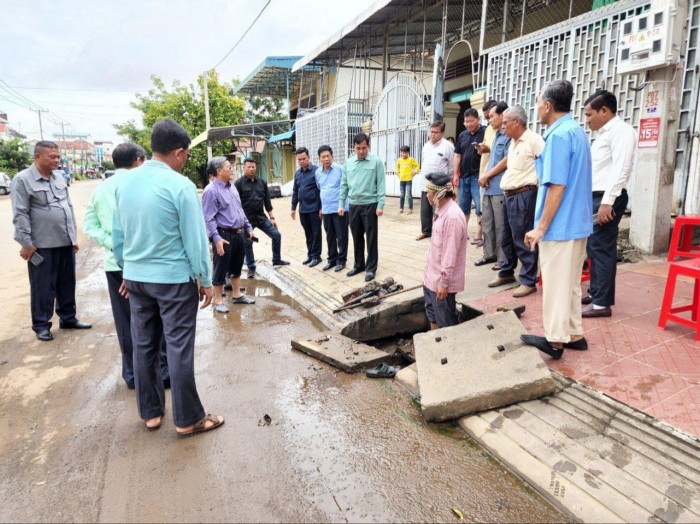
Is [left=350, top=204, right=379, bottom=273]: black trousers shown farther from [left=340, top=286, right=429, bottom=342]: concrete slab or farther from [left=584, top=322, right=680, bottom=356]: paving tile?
[left=584, top=322, right=680, bottom=356]: paving tile

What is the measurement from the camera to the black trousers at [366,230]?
6.05 meters

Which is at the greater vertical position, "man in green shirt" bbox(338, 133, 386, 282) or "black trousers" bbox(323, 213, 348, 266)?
"man in green shirt" bbox(338, 133, 386, 282)

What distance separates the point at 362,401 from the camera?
133 inches

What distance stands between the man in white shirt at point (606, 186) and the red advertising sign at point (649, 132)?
5.93 ft

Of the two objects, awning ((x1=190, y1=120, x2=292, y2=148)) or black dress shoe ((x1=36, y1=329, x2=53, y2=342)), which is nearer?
black dress shoe ((x1=36, y1=329, x2=53, y2=342))

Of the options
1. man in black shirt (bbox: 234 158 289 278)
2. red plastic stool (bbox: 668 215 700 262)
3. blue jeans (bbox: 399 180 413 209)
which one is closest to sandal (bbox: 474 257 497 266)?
red plastic stool (bbox: 668 215 700 262)

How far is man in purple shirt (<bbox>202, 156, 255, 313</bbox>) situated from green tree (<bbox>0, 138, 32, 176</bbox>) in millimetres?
40068

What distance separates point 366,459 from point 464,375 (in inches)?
36.0

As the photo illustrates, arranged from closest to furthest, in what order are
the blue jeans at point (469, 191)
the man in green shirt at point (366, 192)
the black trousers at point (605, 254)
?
the black trousers at point (605, 254) → the man in green shirt at point (366, 192) → the blue jeans at point (469, 191)

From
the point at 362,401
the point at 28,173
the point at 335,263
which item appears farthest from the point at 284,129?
the point at 362,401

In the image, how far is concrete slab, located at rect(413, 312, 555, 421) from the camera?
9.50ft

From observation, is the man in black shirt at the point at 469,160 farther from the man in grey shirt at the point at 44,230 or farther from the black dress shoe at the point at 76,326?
the black dress shoe at the point at 76,326

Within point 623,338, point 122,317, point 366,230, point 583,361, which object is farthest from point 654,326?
point 122,317

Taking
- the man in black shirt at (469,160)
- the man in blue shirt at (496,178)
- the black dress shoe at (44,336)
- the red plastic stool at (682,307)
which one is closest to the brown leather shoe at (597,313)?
the red plastic stool at (682,307)
